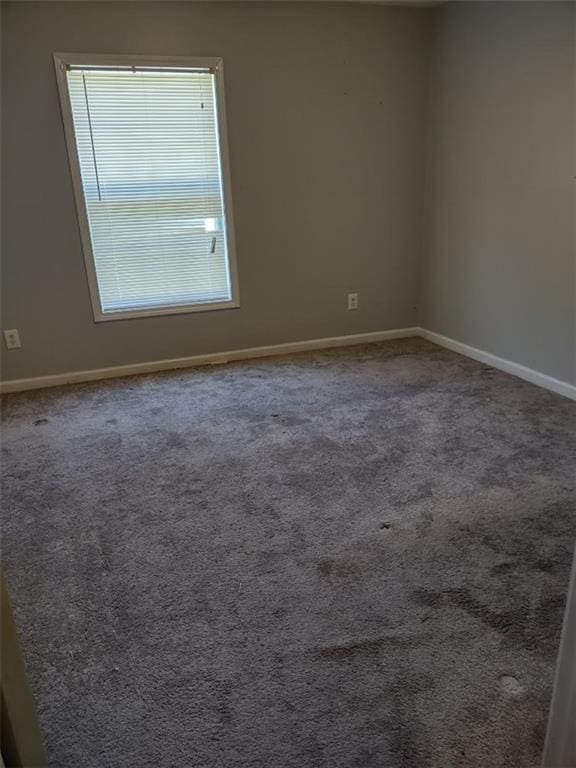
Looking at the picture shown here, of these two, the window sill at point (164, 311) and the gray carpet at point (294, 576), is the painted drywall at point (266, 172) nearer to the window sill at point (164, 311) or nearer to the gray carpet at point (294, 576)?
the window sill at point (164, 311)

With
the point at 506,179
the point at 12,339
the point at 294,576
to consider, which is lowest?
the point at 294,576

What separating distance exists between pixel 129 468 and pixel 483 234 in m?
2.67

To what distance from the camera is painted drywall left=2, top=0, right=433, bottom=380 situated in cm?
310

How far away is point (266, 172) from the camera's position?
11.9 ft

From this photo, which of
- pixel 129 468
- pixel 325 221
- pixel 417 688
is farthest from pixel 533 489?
pixel 325 221

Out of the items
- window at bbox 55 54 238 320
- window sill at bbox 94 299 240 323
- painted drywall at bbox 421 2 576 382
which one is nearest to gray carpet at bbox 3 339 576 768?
painted drywall at bbox 421 2 576 382

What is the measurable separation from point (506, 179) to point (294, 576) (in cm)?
278

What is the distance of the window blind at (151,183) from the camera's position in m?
3.21

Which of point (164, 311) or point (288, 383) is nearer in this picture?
point (288, 383)

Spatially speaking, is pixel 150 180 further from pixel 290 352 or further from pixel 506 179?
pixel 506 179

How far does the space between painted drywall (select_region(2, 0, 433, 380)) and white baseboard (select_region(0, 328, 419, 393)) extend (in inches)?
1.9

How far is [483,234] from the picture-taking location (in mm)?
3539

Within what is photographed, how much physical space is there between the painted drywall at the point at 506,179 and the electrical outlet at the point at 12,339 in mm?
2966

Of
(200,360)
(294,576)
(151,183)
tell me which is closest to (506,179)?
(151,183)
